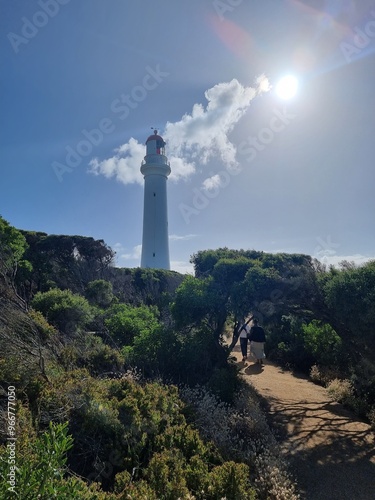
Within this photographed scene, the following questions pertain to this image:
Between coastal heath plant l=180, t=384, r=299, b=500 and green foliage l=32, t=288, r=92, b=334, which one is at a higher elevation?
green foliage l=32, t=288, r=92, b=334

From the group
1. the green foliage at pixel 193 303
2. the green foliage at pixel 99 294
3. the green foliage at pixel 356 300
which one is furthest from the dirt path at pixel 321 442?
the green foliage at pixel 99 294

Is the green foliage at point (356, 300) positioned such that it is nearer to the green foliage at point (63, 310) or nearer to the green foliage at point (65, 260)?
the green foliage at point (63, 310)

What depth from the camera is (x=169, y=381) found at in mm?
7164

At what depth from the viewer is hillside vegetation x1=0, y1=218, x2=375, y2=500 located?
3.31 meters

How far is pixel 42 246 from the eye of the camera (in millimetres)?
16094

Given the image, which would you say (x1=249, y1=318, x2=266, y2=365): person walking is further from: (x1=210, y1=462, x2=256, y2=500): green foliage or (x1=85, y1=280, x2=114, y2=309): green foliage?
(x1=85, y1=280, x2=114, y2=309): green foliage

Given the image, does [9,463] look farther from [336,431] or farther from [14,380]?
[336,431]

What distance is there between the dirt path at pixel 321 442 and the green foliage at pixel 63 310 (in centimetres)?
617

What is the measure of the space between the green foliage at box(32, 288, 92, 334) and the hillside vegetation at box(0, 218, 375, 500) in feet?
0.12

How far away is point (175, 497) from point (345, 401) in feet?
21.2

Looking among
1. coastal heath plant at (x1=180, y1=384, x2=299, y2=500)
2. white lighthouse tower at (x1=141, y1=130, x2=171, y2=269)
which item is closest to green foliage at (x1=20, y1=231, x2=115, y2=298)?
white lighthouse tower at (x1=141, y1=130, x2=171, y2=269)

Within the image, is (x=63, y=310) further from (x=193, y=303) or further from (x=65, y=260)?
(x=65, y=260)

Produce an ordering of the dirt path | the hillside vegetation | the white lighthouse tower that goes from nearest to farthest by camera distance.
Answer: the hillside vegetation, the dirt path, the white lighthouse tower

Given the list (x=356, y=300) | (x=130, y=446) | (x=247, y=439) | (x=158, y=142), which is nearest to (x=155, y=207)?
(x=158, y=142)
